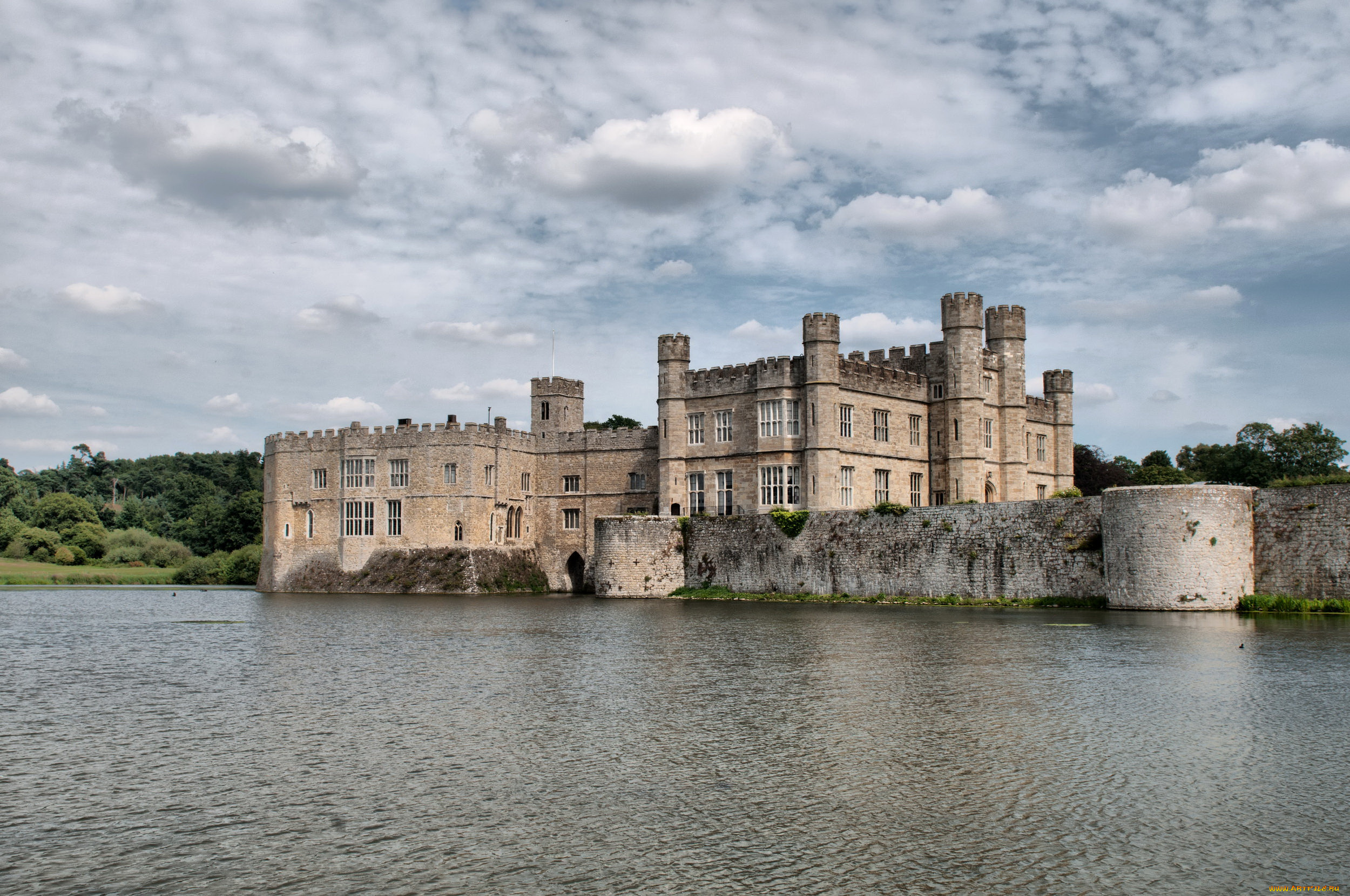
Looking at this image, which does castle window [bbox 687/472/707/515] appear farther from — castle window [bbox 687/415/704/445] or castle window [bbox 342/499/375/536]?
castle window [bbox 342/499/375/536]

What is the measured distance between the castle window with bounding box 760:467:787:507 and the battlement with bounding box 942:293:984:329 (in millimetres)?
10281

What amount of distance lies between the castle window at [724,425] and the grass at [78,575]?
42358mm

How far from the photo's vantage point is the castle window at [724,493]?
5166 centimetres

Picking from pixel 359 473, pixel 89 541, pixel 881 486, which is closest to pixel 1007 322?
pixel 881 486

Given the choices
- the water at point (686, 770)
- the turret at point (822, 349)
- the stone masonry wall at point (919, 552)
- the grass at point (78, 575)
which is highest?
the turret at point (822, 349)

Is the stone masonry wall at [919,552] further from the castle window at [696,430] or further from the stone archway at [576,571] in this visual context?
the stone archway at [576,571]

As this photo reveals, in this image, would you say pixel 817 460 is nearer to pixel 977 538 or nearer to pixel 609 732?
pixel 977 538

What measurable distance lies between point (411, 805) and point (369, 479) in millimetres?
50556

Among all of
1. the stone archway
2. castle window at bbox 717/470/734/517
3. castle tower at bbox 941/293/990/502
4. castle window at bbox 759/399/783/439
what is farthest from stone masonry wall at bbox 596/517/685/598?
castle tower at bbox 941/293/990/502

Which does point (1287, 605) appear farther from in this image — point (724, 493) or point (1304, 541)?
point (724, 493)

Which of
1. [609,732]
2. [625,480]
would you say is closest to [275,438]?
[625,480]

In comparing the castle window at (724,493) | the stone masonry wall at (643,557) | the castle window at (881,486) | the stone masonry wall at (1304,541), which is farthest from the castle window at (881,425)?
the stone masonry wall at (1304,541)

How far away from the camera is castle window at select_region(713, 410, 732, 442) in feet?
170

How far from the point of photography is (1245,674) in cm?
1861
